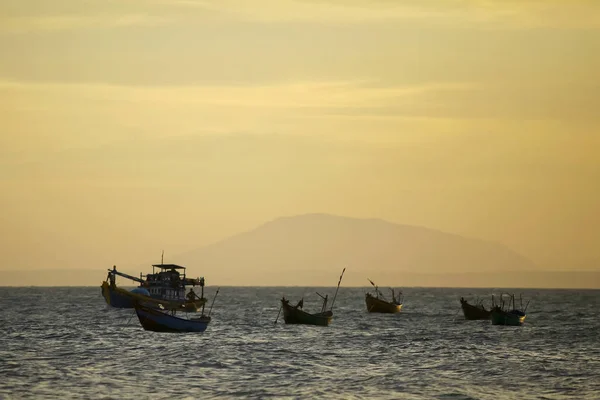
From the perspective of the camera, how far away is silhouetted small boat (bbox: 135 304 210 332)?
8525 cm

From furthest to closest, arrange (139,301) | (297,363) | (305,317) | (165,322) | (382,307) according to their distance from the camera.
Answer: (382,307) < (139,301) < (305,317) < (165,322) < (297,363)

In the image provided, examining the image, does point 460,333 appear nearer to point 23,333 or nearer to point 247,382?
point 23,333

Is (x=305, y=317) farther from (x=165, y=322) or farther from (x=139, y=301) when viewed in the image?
(x=139, y=301)

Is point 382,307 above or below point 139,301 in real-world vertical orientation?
above

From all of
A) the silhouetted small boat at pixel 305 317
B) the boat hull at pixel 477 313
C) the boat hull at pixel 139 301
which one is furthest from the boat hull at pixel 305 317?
the boat hull at pixel 139 301

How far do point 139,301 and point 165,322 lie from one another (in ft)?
157

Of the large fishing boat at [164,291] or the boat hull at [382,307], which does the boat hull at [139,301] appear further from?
the boat hull at [382,307]

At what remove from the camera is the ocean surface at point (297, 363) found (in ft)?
169

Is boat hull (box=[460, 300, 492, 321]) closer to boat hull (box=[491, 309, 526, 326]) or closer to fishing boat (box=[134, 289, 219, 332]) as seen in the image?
boat hull (box=[491, 309, 526, 326])

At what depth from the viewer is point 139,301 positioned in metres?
132

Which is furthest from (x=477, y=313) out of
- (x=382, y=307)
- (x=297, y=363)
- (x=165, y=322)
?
(x=297, y=363)

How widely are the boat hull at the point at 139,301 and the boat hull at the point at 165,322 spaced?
44365mm

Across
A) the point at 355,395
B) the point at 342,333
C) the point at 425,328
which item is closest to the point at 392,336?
the point at 342,333

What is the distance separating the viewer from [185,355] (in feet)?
227
